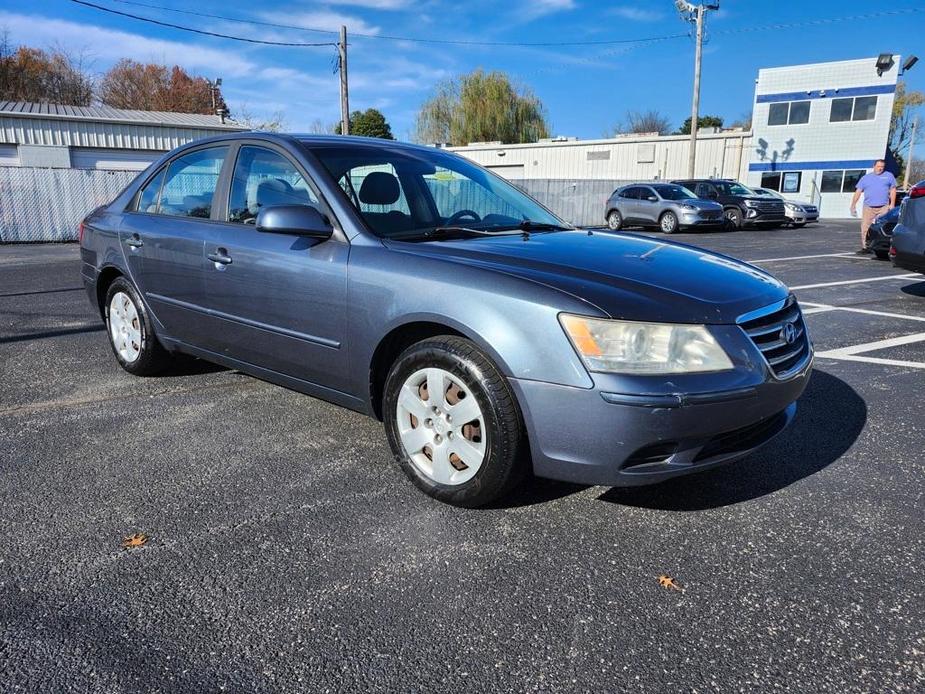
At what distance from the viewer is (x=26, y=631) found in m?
1.98

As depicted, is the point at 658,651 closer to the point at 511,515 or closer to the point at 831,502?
the point at 511,515

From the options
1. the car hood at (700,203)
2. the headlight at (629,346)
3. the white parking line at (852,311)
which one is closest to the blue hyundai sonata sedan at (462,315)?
the headlight at (629,346)

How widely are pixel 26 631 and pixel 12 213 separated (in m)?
17.5

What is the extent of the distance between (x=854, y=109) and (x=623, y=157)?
1091cm

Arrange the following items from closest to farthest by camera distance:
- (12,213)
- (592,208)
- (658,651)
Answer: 1. (658,651)
2. (12,213)
3. (592,208)

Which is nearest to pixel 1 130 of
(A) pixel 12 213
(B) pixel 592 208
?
(A) pixel 12 213

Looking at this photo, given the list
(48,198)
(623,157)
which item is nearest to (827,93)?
(623,157)

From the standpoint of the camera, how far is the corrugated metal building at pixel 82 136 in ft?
72.6

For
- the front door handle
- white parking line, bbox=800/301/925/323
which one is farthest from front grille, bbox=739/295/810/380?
white parking line, bbox=800/301/925/323

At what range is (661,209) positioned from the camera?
20391mm

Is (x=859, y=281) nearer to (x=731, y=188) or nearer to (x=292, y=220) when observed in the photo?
(x=292, y=220)

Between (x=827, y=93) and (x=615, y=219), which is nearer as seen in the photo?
(x=615, y=219)

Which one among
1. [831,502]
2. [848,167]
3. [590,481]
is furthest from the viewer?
[848,167]

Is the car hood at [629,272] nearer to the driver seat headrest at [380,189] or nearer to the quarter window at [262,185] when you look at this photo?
the driver seat headrest at [380,189]
